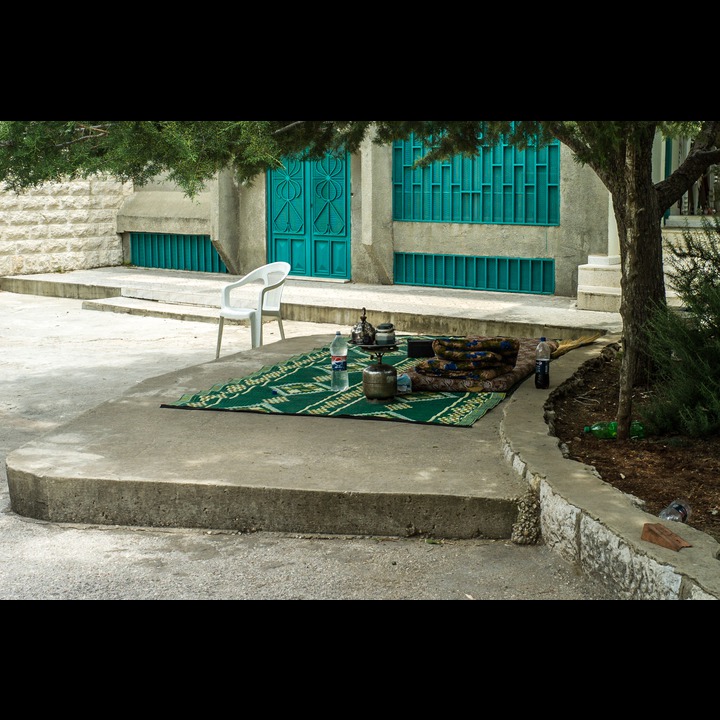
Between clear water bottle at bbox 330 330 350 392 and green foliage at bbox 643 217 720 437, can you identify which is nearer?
green foliage at bbox 643 217 720 437

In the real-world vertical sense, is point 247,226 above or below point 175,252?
above

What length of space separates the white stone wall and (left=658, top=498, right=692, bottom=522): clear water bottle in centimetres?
1353

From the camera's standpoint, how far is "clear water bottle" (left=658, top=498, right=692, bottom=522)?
4.84 m

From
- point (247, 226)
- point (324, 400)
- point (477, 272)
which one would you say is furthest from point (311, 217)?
point (324, 400)

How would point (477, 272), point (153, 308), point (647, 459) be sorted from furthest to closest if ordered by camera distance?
1. point (477, 272)
2. point (153, 308)
3. point (647, 459)

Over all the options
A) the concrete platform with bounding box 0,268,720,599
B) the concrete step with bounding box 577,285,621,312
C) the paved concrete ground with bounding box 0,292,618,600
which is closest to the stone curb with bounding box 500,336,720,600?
the concrete platform with bounding box 0,268,720,599

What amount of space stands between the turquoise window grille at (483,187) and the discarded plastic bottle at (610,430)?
725cm

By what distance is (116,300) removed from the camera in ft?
48.5

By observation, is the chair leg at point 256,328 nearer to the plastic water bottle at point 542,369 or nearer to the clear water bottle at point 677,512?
the plastic water bottle at point 542,369

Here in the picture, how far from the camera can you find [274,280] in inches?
424

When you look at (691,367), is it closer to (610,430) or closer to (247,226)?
(610,430)

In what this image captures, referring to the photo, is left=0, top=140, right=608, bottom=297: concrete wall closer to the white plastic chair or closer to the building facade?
the building facade

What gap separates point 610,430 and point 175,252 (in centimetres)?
1245
